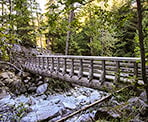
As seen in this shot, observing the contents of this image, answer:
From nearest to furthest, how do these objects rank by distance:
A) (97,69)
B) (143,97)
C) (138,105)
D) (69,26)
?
(69,26) < (138,105) < (143,97) < (97,69)

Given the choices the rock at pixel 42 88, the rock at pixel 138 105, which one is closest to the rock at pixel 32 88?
the rock at pixel 42 88

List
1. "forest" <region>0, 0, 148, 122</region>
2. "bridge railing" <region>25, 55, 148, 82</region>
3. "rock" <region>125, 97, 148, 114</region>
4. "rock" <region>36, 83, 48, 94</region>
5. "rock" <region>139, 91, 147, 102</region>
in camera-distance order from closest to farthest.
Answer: "forest" <region>0, 0, 148, 122</region>, "rock" <region>125, 97, 148, 114</region>, "rock" <region>139, 91, 147, 102</region>, "bridge railing" <region>25, 55, 148, 82</region>, "rock" <region>36, 83, 48, 94</region>

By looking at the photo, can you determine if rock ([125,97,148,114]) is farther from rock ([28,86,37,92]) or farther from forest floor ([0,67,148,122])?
rock ([28,86,37,92])

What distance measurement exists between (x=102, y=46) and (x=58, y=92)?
29.1 ft

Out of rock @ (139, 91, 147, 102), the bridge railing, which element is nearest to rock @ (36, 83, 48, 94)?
the bridge railing

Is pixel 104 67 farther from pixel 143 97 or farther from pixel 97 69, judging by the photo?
pixel 143 97

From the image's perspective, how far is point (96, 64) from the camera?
18.4 ft

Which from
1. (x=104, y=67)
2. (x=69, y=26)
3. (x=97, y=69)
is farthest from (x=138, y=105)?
(x=97, y=69)

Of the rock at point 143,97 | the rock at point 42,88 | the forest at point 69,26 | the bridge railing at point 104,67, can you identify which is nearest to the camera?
the forest at point 69,26

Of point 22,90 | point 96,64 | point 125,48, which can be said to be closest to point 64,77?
point 96,64

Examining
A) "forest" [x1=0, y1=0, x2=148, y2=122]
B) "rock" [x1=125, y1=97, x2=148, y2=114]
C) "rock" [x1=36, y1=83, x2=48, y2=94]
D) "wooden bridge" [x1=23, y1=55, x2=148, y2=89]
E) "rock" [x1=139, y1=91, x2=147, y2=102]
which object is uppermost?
"forest" [x1=0, y1=0, x2=148, y2=122]

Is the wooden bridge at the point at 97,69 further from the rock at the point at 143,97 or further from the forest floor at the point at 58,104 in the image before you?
the forest floor at the point at 58,104

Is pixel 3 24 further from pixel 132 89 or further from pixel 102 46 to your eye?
pixel 102 46

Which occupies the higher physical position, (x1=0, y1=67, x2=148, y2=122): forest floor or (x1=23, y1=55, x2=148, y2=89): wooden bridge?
(x1=23, y1=55, x2=148, y2=89): wooden bridge
